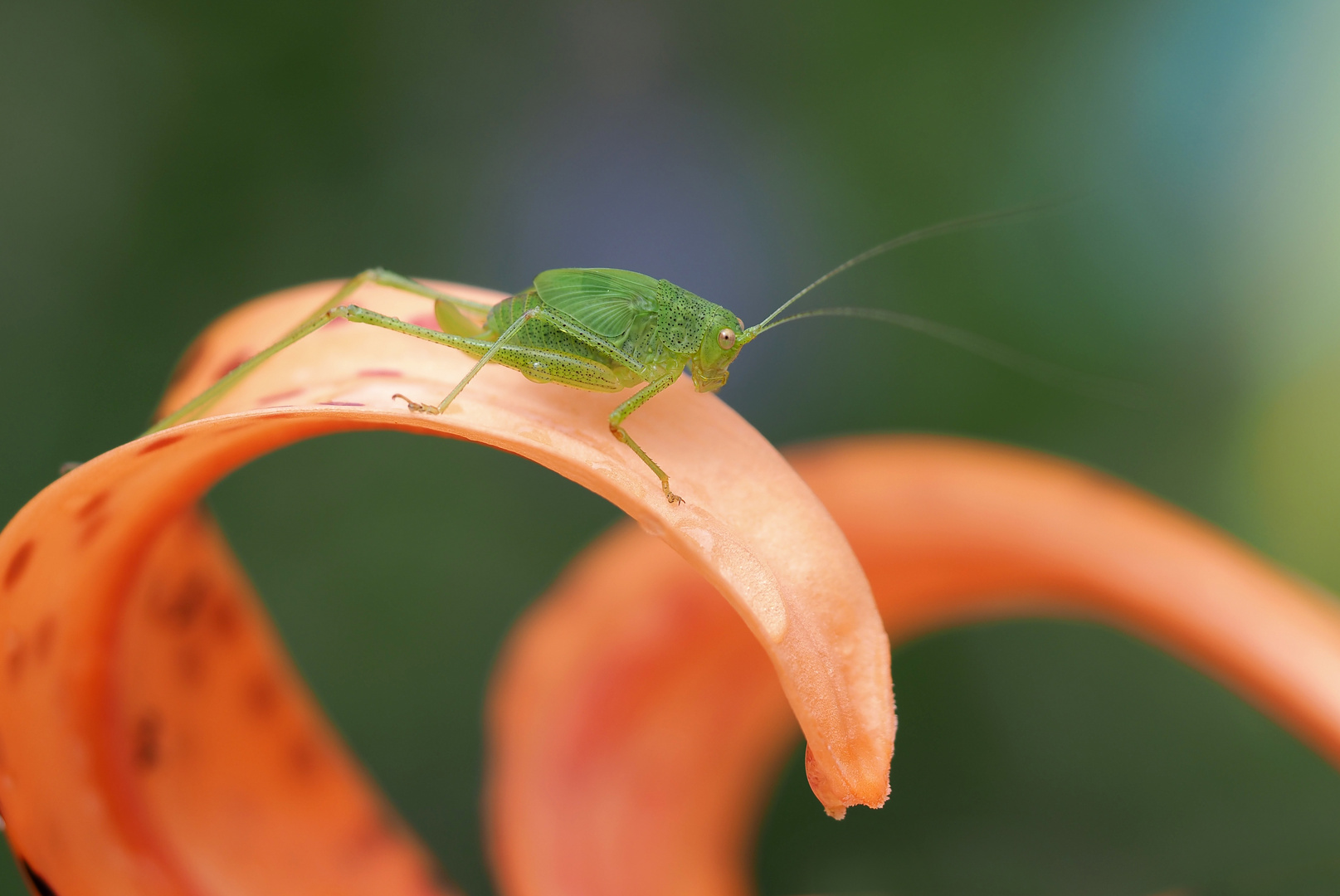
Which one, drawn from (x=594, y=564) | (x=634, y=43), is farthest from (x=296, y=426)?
(x=634, y=43)

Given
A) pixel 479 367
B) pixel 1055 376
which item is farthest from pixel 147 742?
pixel 1055 376

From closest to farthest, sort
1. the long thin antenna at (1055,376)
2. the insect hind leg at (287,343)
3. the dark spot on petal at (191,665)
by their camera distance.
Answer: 1. the insect hind leg at (287,343)
2. the dark spot on petal at (191,665)
3. the long thin antenna at (1055,376)

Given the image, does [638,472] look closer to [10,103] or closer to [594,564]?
[594,564]

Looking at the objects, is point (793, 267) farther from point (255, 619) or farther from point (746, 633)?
point (255, 619)

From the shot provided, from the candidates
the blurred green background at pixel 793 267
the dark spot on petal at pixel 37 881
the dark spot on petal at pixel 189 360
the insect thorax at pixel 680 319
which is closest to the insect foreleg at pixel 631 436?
the insect thorax at pixel 680 319

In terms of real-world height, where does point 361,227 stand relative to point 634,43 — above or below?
below

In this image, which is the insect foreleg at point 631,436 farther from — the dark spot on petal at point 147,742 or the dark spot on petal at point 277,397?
the dark spot on petal at point 147,742
